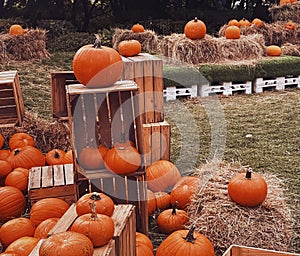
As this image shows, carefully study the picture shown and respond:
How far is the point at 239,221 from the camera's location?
3.45m

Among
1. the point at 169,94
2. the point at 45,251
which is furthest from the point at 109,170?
the point at 169,94

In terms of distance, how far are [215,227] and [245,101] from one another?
5400mm

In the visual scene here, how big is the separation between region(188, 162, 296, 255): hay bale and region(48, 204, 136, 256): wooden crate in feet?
2.67

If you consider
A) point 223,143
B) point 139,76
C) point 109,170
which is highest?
point 139,76

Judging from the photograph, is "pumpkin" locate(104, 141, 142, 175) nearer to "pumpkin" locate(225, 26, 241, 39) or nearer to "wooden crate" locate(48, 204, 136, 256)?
"wooden crate" locate(48, 204, 136, 256)

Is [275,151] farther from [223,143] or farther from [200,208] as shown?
[200,208]

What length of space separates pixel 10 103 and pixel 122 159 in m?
2.30

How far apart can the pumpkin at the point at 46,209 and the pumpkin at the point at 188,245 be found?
92 centimetres

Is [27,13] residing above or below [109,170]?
above

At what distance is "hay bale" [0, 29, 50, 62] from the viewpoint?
10945mm

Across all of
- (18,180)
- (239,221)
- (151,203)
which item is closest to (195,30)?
(151,203)

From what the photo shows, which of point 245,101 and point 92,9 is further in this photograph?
point 92,9

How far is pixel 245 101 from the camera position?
8.61m

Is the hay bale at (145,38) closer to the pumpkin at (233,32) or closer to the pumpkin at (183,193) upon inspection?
the pumpkin at (233,32)
